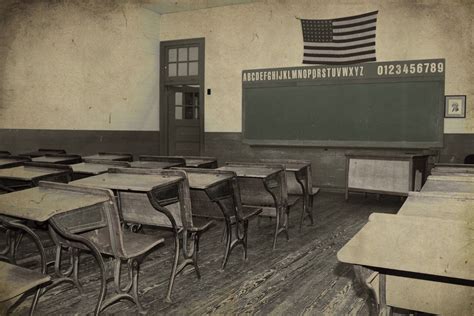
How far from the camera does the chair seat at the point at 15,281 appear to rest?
1536mm

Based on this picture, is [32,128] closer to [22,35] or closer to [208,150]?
[22,35]

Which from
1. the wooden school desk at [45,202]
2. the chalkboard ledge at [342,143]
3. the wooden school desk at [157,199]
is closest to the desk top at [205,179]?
the wooden school desk at [157,199]

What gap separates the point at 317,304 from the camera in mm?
2547

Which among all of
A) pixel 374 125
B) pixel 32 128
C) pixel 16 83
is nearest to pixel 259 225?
pixel 374 125

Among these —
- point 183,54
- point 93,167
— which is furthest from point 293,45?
point 93,167

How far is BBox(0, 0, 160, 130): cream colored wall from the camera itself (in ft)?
26.0

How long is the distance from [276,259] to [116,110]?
19.0 ft

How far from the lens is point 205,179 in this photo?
2877 mm

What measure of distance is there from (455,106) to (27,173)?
6.08 m

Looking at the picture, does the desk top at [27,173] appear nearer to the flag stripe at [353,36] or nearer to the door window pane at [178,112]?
the flag stripe at [353,36]

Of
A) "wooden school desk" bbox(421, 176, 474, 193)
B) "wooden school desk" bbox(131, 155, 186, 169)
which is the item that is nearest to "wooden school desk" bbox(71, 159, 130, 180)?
"wooden school desk" bbox(131, 155, 186, 169)

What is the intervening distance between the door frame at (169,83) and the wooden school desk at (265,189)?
478cm

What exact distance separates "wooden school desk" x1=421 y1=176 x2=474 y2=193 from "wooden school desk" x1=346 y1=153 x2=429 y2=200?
3.19 meters

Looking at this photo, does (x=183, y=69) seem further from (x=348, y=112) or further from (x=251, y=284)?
(x=251, y=284)
